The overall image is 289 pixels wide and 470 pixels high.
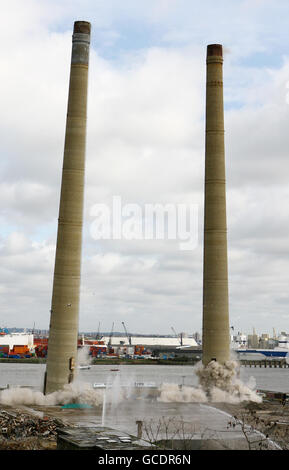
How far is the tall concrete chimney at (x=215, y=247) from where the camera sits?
224 ft

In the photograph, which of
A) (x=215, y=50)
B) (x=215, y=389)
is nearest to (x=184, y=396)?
(x=215, y=389)

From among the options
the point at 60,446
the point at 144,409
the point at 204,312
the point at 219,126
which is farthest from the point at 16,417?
the point at 219,126

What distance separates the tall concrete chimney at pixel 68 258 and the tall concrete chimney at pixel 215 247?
48.8 feet

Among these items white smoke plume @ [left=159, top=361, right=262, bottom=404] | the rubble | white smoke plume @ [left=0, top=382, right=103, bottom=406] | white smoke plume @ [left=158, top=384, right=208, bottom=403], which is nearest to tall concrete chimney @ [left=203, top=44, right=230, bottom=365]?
white smoke plume @ [left=159, top=361, right=262, bottom=404]

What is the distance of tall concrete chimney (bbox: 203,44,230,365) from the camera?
68188 mm

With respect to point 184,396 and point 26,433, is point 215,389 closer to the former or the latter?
point 184,396

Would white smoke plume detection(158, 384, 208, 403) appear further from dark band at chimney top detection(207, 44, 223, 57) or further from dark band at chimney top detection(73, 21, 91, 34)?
dark band at chimney top detection(73, 21, 91, 34)

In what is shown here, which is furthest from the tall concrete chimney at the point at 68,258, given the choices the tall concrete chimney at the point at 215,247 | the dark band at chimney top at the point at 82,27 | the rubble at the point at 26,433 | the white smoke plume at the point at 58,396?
the rubble at the point at 26,433

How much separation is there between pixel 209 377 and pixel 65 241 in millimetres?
22002

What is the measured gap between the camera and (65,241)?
64125mm

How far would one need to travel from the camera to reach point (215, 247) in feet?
226

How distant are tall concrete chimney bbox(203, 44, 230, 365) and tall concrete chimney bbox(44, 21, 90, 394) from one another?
14.9 metres

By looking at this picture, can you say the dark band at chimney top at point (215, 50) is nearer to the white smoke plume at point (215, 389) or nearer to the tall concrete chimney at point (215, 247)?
the tall concrete chimney at point (215, 247)

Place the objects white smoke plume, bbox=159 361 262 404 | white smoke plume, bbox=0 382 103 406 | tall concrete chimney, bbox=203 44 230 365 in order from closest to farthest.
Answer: white smoke plume, bbox=0 382 103 406 → white smoke plume, bbox=159 361 262 404 → tall concrete chimney, bbox=203 44 230 365
